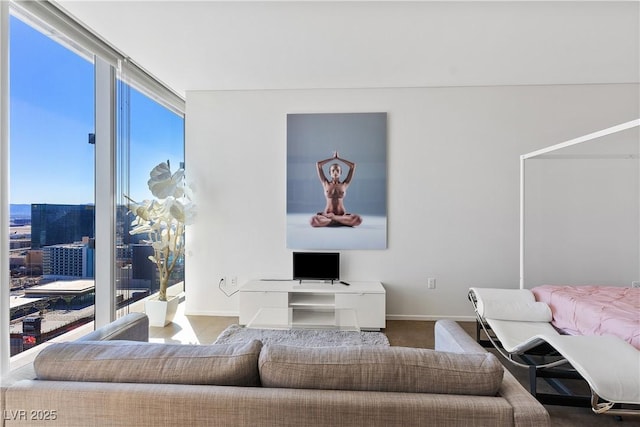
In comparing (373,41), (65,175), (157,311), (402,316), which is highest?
(373,41)

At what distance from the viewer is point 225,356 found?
111cm

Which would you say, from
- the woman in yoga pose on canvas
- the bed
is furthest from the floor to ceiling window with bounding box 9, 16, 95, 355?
the bed

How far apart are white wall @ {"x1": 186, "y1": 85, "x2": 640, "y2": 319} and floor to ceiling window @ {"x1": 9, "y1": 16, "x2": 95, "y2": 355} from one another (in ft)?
3.62

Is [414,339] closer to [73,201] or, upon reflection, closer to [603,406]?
[603,406]

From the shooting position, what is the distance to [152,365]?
3.57ft

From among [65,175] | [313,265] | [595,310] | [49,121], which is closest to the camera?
[595,310]

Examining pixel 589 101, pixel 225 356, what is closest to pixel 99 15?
pixel 225 356

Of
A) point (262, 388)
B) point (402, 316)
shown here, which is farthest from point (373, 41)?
point (402, 316)

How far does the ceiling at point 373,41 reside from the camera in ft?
7.27

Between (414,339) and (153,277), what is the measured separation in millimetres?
3131

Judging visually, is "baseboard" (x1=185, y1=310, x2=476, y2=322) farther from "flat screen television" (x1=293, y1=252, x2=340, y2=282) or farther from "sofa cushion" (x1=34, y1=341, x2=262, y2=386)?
"sofa cushion" (x1=34, y1=341, x2=262, y2=386)

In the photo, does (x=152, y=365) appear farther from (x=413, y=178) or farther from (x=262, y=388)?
(x=413, y=178)

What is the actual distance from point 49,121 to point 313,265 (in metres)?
2.70

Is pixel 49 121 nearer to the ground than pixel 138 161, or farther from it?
farther from it
